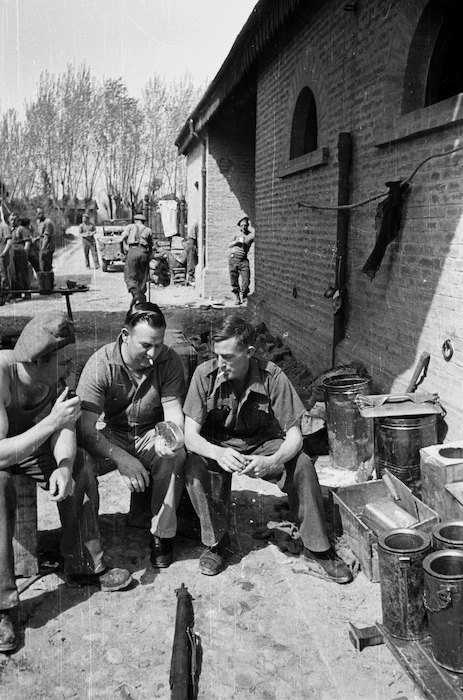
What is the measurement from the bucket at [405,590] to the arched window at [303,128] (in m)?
7.13

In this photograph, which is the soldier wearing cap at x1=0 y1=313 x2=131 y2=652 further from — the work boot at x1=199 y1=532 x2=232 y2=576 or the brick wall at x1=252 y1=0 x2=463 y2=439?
the brick wall at x1=252 y1=0 x2=463 y2=439

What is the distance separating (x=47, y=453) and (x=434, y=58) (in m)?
4.51

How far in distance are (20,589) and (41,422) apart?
0.95 m

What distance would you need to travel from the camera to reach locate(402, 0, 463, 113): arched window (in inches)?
214

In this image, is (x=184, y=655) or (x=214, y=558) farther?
(x=214, y=558)

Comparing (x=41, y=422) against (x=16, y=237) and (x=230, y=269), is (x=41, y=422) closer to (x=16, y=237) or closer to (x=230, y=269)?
(x=230, y=269)

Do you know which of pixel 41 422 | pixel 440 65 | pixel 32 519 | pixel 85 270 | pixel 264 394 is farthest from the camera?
pixel 85 270

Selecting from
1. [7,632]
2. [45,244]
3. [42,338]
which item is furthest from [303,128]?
[45,244]

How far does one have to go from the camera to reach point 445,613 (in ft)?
9.42

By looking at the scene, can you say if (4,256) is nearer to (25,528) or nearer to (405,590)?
(25,528)

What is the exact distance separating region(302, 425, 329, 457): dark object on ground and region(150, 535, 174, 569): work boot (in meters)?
2.38

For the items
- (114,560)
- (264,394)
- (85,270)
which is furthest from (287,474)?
(85,270)

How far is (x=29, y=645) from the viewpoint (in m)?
3.24

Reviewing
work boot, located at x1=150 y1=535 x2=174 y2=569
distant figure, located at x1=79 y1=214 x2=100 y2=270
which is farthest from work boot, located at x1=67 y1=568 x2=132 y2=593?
distant figure, located at x1=79 y1=214 x2=100 y2=270
